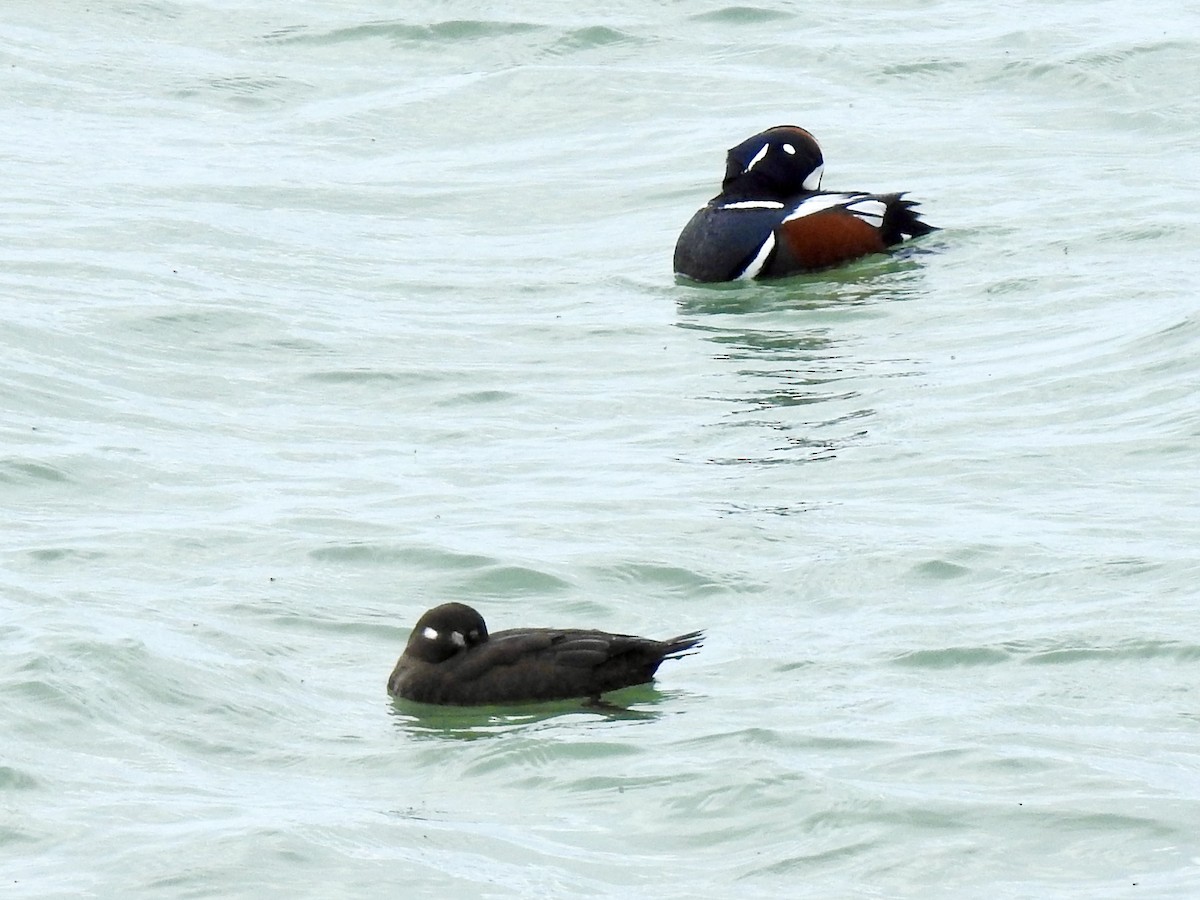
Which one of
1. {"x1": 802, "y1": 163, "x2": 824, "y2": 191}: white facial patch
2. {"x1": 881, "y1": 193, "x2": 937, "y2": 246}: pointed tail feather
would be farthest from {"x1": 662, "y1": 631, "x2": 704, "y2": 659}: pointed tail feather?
{"x1": 802, "y1": 163, "x2": 824, "y2": 191}: white facial patch

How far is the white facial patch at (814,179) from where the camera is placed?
1656cm

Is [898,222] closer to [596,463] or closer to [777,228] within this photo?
[777,228]

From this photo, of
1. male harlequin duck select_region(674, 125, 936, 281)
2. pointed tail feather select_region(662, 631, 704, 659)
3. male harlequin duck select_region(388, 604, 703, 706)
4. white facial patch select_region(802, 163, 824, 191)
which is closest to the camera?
male harlequin duck select_region(388, 604, 703, 706)

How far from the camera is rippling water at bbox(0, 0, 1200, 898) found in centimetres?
758

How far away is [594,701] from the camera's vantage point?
884cm

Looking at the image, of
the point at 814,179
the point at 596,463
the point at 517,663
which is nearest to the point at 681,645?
the point at 517,663

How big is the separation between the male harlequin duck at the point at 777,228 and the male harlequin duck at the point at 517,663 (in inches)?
275

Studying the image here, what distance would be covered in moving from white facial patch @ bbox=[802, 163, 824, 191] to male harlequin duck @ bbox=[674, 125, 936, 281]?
0.20 meters

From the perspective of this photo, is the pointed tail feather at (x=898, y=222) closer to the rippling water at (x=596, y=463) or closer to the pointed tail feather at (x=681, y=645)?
the rippling water at (x=596, y=463)

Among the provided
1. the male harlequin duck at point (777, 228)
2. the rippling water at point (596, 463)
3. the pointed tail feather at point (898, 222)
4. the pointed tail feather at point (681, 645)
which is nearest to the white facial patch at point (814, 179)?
the male harlequin duck at point (777, 228)

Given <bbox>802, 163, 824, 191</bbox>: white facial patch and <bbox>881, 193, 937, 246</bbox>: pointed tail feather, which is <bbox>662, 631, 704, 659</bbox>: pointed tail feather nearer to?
<bbox>881, 193, 937, 246</bbox>: pointed tail feather

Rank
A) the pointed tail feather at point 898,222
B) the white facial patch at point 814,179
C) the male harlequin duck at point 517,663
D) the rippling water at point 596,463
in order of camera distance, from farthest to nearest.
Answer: the white facial patch at point 814,179 → the pointed tail feather at point 898,222 → the male harlequin duck at point 517,663 → the rippling water at point 596,463

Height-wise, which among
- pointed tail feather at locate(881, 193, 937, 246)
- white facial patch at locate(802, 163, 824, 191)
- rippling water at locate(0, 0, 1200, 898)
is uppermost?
white facial patch at locate(802, 163, 824, 191)

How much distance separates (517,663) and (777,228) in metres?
7.38
